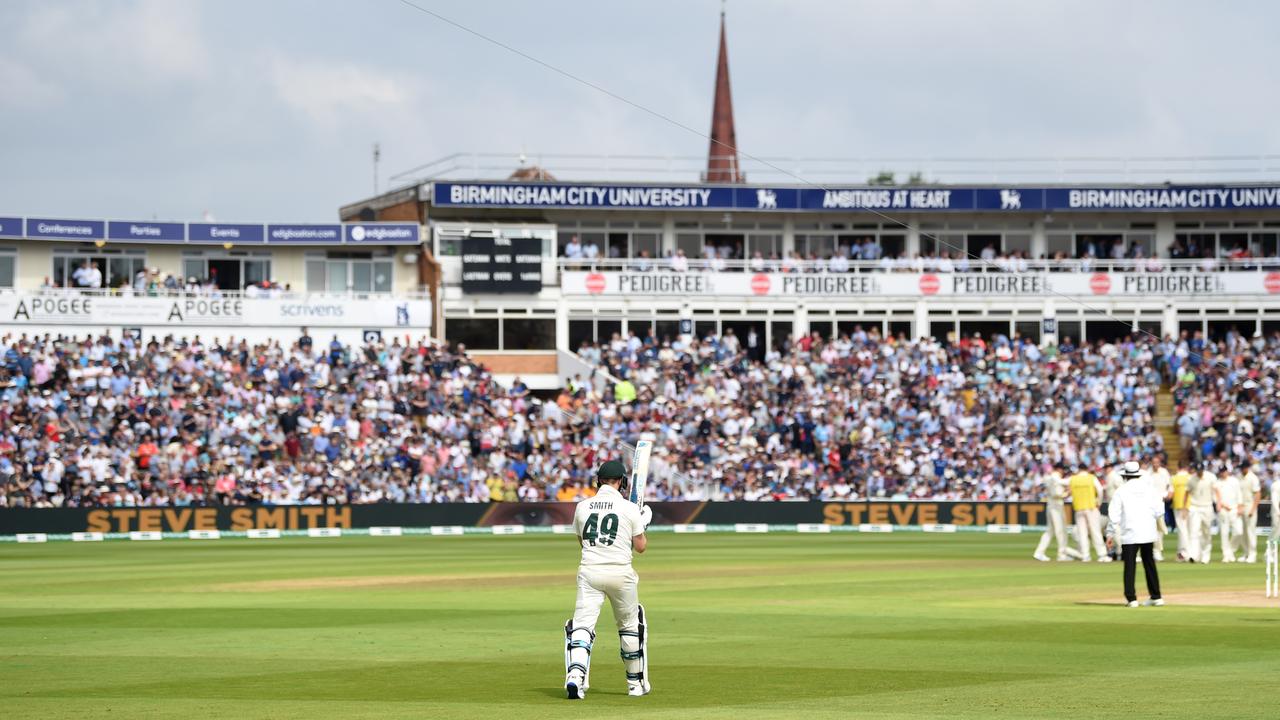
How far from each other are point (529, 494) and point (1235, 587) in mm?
25739

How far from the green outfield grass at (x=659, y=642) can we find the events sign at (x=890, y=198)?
31.8 m

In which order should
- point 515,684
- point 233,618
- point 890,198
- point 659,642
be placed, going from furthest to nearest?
point 890,198 < point 233,618 < point 659,642 < point 515,684

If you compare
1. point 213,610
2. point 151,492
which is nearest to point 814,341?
point 151,492

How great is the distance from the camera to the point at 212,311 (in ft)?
184

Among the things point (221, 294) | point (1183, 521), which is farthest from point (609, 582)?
point (221, 294)

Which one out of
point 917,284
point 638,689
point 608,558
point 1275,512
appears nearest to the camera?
point 638,689

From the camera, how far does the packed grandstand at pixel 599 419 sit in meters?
44.4

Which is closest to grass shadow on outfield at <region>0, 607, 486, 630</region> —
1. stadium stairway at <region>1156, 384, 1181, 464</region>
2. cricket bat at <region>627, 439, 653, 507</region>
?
cricket bat at <region>627, 439, 653, 507</region>

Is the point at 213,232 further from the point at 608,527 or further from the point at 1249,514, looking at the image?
the point at 608,527

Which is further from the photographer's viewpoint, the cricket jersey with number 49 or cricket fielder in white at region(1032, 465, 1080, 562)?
cricket fielder in white at region(1032, 465, 1080, 562)

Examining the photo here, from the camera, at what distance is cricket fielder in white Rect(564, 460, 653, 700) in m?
12.6

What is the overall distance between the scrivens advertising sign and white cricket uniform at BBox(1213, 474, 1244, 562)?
98.5 feet

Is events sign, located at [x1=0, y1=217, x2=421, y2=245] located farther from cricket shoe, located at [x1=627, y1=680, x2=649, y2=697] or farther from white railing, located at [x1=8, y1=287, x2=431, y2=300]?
cricket shoe, located at [x1=627, y1=680, x2=649, y2=697]

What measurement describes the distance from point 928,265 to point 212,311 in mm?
25499
